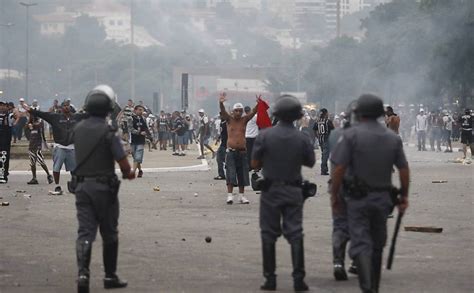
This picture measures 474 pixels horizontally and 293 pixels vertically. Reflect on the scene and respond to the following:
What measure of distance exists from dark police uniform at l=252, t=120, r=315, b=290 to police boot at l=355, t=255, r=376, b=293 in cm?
122

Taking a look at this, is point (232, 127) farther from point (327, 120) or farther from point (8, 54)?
point (8, 54)

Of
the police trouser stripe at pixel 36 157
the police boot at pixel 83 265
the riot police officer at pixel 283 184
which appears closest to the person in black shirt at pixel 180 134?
the police trouser stripe at pixel 36 157

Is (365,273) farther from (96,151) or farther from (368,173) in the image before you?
(96,151)

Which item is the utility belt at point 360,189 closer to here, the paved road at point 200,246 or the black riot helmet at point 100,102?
the paved road at point 200,246

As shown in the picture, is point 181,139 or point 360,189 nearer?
point 360,189

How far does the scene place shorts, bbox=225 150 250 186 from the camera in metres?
20.2

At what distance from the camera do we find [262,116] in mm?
20953

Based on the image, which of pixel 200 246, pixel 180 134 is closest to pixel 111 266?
pixel 200 246

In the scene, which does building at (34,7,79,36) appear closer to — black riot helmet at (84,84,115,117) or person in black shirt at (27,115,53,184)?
person in black shirt at (27,115,53,184)

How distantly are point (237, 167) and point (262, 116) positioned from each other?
1162mm

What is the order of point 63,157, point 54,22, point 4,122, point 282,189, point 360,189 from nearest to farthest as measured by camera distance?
point 360,189 → point 282,189 → point 63,157 → point 4,122 → point 54,22

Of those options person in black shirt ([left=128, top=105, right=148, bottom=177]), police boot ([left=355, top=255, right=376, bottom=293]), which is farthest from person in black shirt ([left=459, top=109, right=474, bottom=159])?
police boot ([left=355, top=255, right=376, bottom=293])

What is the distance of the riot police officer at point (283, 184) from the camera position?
A: 37.7ft

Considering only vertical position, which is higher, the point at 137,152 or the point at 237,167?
the point at 137,152
